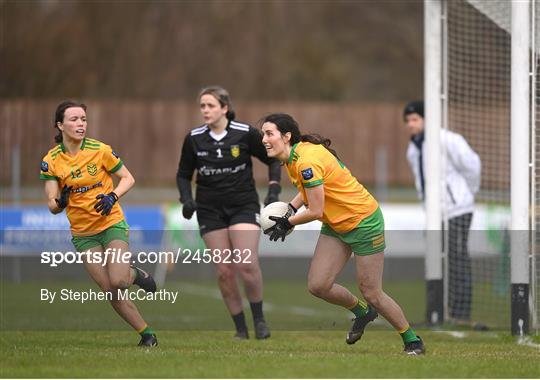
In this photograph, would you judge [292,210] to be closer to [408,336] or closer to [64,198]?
[408,336]

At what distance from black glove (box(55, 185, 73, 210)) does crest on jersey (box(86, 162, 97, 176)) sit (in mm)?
198

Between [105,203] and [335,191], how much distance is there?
1823 mm

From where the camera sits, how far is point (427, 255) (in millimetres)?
13164

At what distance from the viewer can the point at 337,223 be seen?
9391 mm

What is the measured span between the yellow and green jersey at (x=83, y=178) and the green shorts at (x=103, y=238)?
0.11 ft

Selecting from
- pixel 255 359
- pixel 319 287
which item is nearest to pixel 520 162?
pixel 319 287

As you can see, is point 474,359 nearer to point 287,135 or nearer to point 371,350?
point 371,350

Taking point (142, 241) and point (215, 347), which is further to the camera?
point (142, 241)

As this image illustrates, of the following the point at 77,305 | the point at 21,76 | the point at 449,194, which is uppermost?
the point at 21,76

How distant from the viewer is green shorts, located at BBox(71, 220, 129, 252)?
993 cm

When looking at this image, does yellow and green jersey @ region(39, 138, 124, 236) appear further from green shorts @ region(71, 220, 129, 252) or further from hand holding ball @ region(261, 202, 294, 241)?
hand holding ball @ region(261, 202, 294, 241)

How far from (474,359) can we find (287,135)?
2.19 metres

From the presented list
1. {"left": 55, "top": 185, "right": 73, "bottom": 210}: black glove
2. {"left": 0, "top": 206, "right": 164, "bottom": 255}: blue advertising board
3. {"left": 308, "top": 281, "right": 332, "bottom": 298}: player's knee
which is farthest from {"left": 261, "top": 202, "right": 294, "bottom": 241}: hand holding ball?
{"left": 0, "top": 206, "right": 164, "bottom": 255}: blue advertising board

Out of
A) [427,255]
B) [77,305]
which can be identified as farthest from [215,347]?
[77,305]
